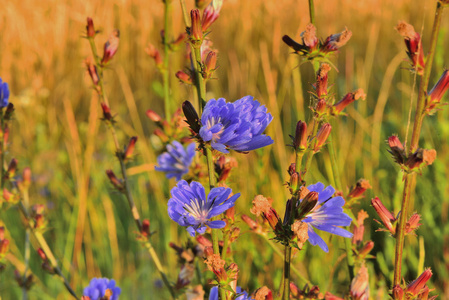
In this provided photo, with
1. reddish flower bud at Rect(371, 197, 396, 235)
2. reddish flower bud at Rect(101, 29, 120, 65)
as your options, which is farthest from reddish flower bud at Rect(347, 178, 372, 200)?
reddish flower bud at Rect(101, 29, 120, 65)

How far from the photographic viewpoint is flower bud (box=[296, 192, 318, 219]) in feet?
2.62

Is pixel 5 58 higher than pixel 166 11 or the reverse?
the reverse

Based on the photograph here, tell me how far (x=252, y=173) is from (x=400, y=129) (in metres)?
1.16

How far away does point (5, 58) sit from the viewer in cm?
455

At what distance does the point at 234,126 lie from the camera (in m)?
0.86

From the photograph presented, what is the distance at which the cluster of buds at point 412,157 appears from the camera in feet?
2.79

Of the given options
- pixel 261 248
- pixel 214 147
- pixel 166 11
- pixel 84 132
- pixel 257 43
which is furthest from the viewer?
pixel 257 43

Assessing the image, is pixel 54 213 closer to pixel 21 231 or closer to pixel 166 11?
pixel 21 231


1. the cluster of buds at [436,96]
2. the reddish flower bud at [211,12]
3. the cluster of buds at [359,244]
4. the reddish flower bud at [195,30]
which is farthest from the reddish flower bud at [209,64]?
the cluster of buds at [359,244]

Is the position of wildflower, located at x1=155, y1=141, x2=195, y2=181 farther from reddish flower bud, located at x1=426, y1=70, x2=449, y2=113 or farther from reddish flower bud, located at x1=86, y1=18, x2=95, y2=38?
reddish flower bud, located at x1=426, y1=70, x2=449, y2=113

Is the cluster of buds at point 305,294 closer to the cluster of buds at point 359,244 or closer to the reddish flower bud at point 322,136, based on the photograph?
the cluster of buds at point 359,244

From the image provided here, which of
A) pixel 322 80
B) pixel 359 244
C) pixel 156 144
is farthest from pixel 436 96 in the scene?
pixel 156 144

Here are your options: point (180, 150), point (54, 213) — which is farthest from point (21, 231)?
point (180, 150)

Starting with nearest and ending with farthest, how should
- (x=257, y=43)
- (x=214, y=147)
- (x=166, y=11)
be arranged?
(x=214, y=147) → (x=166, y=11) → (x=257, y=43)
